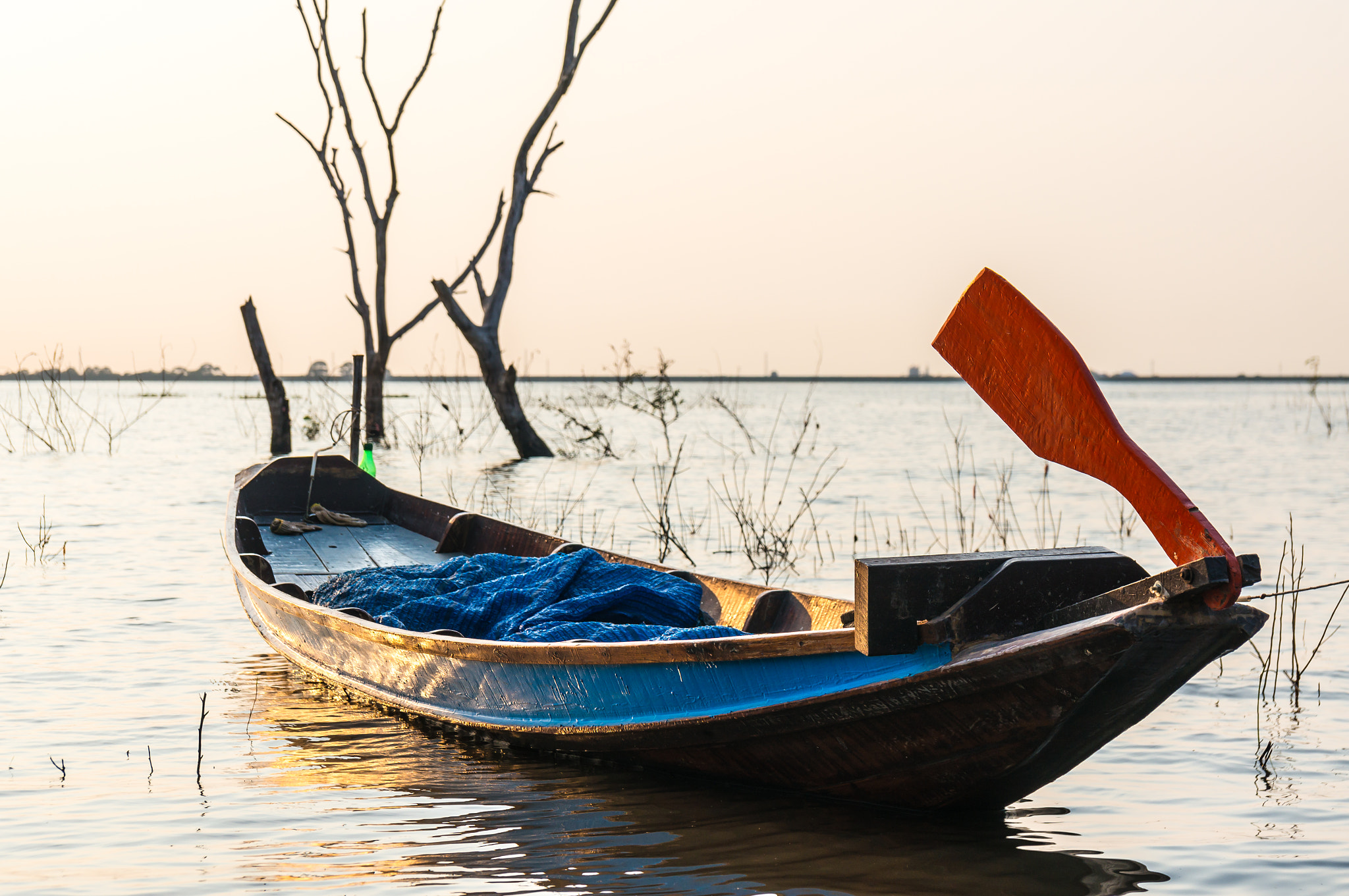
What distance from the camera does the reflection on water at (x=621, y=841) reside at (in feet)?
11.5

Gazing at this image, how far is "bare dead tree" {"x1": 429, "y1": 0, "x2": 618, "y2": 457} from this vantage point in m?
16.5

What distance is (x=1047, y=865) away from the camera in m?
3.67

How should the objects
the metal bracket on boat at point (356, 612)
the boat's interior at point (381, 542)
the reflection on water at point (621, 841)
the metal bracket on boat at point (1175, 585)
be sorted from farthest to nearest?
the metal bracket on boat at point (356, 612)
the boat's interior at point (381, 542)
the reflection on water at point (621, 841)
the metal bracket on boat at point (1175, 585)

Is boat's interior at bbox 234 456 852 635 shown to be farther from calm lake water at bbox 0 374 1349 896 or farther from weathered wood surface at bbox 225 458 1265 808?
calm lake water at bbox 0 374 1349 896

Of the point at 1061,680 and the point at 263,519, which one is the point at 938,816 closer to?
the point at 1061,680

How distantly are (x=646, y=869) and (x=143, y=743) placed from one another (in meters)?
2.39

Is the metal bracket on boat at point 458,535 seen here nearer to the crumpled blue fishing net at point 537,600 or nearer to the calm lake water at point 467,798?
the calm lake water at point 467,798

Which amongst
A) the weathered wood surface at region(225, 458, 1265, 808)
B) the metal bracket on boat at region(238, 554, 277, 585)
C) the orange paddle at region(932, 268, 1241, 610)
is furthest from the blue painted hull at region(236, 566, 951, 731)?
the metal bracket on boat at region(238, 554, 277, 585)

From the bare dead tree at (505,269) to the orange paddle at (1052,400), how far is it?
13965 mm

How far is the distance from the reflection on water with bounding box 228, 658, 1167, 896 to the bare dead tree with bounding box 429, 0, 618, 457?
1290cm

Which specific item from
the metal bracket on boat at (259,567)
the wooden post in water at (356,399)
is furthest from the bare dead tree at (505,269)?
the metal bracket on boat at (259,567)

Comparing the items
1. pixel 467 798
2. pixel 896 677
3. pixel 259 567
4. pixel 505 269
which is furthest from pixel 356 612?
pixel 505 269

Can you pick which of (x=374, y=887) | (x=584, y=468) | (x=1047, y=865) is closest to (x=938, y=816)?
(x=1047, y=865)

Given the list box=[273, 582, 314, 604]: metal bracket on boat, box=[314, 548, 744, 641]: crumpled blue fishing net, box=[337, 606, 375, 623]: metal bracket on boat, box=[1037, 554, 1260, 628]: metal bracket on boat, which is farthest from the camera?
box=[273, 582, 314, 604]: metal bracket on boat
